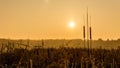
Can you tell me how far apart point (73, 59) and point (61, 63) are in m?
2.12

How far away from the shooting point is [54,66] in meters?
16.9

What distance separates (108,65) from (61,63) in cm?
224

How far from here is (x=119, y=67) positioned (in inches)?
677

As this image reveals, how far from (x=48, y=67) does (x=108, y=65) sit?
289 cm

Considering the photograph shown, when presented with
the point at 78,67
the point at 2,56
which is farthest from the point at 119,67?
the point at 2,56

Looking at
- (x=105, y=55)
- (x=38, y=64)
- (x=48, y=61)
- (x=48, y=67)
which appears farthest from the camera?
(x=105, y=55)

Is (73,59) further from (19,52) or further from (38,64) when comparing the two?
(19,52)

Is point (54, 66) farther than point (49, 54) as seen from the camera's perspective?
No

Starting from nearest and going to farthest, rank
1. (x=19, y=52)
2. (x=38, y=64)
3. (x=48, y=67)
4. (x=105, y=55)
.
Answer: (x=48, y=67), (x=38, y=64), (x=105, y=55), (x=19, y=52)

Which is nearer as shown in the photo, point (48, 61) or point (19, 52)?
point (48, 61)

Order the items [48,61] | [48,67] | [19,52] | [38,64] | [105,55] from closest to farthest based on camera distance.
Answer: [48,67] < [38,64] < [48,61] < [105,55] < [19,52]

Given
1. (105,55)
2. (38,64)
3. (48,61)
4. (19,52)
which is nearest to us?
(38,64)

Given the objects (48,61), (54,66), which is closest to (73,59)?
(48,61)

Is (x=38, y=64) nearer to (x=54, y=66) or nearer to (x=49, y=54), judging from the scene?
(x=54, y=66)
